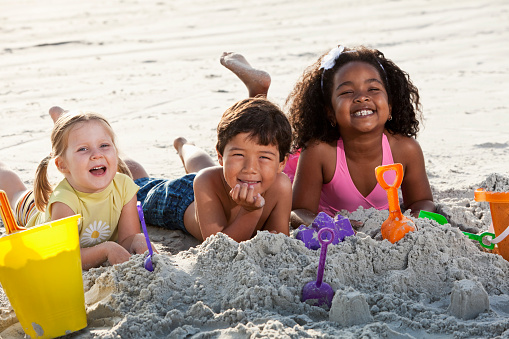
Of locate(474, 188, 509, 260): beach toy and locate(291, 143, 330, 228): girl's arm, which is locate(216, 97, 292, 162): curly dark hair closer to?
locate(291, 143, 330, 228): girl's arm

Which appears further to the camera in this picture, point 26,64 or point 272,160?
point 26,64

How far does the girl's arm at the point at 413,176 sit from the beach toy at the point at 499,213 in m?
0.73

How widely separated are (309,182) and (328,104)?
0.43m

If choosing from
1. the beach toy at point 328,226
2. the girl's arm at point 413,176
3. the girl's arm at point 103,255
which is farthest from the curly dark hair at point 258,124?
the girl's arm at point 413,176

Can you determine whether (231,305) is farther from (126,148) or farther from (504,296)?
(126,148)

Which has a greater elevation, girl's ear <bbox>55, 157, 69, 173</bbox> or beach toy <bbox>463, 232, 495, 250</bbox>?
girl's ear <bbox>55, 157, 69, 173</bbox>

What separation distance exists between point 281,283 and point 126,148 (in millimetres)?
2547

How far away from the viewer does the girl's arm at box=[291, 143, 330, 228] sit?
331 centimetres

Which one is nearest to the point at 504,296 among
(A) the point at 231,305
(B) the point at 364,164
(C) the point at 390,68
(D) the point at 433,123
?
(A) the point at 231,305

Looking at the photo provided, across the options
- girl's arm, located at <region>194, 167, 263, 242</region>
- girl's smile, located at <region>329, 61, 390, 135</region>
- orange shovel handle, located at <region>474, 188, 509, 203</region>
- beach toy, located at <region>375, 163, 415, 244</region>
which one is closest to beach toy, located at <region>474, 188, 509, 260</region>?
orange shovel handle, located at <region>474, 188, 509, 203</region>

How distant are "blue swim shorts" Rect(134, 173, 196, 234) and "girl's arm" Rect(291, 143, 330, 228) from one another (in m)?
0.57

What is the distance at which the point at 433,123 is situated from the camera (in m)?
4.94

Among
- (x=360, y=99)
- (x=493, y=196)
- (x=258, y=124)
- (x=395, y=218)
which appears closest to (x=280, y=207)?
(x=258, y=124)

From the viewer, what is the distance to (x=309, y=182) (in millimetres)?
3322
